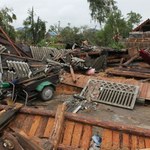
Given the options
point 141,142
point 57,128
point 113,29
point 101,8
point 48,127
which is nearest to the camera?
point 141,142

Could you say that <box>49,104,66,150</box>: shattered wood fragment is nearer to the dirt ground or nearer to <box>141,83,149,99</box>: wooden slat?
the dirt ground

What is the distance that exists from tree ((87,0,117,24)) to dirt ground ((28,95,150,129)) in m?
30.5

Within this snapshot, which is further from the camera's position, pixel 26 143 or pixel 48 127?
pixel 48 127

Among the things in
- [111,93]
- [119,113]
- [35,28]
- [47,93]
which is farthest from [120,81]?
[35,28]

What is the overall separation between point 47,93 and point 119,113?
244 centimetres

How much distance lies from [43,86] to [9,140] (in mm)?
5009

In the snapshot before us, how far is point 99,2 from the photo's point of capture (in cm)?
3675

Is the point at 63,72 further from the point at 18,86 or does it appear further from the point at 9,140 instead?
the point at 9,140

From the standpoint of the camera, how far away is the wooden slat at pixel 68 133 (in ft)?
11.2

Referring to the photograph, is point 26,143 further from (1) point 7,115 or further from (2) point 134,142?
(2) point 134,142

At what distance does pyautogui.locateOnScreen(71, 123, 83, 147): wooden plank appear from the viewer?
3421 mm

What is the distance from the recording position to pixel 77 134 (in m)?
3.53

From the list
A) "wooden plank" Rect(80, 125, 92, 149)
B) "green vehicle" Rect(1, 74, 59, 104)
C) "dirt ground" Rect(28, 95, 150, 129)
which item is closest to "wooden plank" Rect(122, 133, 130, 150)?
"wooden plank" Rect(80, 125, 92, 149)

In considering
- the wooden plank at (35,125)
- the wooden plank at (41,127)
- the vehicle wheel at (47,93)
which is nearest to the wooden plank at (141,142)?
the wooden plank at (41,127)
